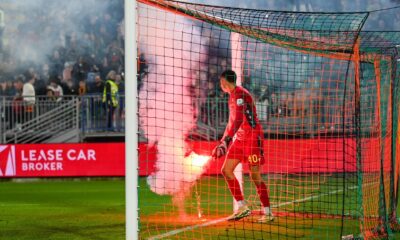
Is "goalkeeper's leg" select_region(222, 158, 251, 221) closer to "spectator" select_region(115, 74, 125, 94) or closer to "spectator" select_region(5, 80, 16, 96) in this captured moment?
"spectator" select_region(115, 74, 125, 94)

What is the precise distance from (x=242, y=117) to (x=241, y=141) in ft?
1.07

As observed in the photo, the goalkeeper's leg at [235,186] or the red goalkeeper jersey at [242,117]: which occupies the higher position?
the red goalkeeper jersey at [242,117]

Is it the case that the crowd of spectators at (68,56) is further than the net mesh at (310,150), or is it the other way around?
the crowd of spectators at (68,56)

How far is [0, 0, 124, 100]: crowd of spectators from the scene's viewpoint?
22312 millimetres

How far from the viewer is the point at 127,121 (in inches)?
273

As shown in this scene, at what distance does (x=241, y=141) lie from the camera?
9.83m

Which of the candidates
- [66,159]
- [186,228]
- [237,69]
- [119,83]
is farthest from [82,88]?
[186,228]

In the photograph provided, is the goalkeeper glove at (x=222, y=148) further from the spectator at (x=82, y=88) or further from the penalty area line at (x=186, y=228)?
the spectator at (x=82, y=88)

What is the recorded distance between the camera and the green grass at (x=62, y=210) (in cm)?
913

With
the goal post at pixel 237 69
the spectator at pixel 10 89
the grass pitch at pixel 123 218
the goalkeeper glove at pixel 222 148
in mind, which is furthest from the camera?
the spectator at pixel 10 89

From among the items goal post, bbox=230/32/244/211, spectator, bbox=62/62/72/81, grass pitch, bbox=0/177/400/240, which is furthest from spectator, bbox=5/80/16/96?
goal post, bbox=230/32/244/211

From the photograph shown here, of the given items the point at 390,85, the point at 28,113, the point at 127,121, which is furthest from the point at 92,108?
the point at 127,121

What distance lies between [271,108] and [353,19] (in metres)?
7.77

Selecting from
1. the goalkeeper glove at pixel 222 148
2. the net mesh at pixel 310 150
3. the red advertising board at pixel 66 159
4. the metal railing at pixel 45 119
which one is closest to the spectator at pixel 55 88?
the metal railing at pixel 45 119
